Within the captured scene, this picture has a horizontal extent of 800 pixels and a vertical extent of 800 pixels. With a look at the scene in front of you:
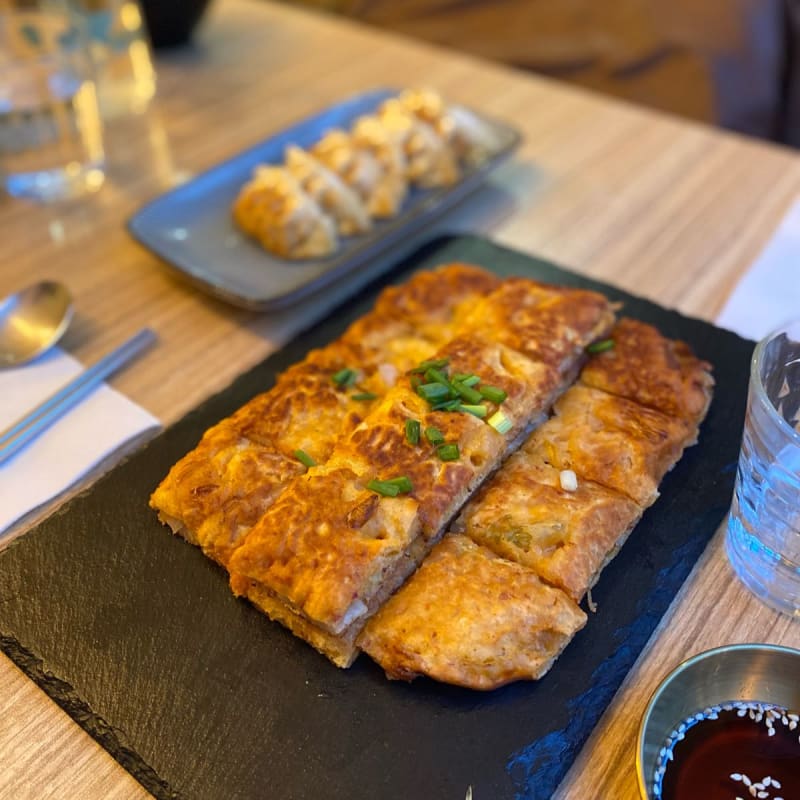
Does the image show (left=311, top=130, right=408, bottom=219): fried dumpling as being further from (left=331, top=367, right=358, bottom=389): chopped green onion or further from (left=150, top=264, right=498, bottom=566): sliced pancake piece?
(left=331, top=367, right=358, bottom=389): chopped green onion

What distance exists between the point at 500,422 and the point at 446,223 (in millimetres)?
1489

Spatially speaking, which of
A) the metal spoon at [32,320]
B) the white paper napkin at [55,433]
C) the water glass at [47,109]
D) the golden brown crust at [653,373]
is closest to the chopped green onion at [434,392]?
the golden brown crust at [653,373]

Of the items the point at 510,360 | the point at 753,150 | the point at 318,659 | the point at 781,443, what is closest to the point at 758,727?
the point at 781,443

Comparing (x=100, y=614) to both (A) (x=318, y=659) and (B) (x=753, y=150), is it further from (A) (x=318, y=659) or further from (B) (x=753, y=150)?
(B) (x=753, y=150)

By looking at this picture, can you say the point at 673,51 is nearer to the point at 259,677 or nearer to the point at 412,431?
the point at 412,431

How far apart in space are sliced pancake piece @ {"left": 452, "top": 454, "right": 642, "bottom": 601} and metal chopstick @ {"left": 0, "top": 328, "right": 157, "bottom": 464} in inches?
47.9

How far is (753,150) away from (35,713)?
133 inches

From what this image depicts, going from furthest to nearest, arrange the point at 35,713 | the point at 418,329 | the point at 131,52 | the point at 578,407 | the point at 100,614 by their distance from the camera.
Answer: the point at 131,52 → the point at 418,329 → the point at 578,407 → the point at 100,614 → the point at 35,713

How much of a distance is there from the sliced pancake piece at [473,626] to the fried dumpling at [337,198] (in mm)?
1578

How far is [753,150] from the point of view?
3502 millimetres

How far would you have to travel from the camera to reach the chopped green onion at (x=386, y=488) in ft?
5.86

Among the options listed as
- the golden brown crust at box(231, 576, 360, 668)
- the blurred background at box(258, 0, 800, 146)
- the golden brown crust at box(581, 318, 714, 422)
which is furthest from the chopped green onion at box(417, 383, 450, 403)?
the blurred background at box(258, 0, 800, 146)

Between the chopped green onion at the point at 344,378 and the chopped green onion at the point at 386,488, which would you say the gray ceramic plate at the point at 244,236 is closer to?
the chopped green onion at the point at 344,378

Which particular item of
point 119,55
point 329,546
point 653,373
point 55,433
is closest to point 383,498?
point 329,546
